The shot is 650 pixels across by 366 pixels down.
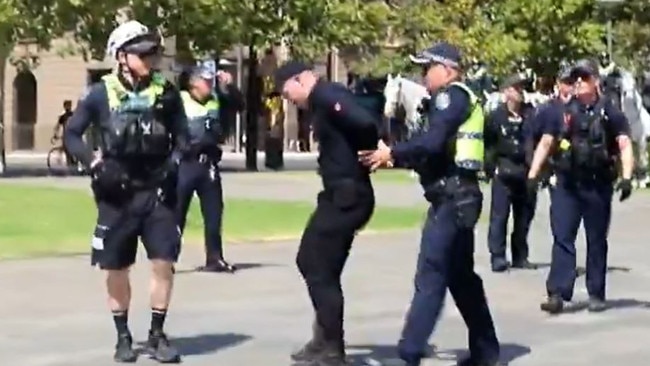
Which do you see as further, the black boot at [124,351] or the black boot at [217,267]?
the black boot at [217,267]

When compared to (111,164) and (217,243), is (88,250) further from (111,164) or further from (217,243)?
(111,164)

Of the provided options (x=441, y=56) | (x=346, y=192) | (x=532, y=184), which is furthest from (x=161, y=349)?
(x=532, y=184)

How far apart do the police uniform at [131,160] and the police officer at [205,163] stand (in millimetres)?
4190

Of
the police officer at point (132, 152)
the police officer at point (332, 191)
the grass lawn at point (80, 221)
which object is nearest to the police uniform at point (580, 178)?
the police officer at point (332, 191)

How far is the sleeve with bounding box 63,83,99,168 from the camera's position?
33.2 feet

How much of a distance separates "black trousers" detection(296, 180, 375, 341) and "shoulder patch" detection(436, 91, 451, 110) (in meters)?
0.74

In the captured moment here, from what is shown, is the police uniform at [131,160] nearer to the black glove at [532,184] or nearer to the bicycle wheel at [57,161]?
the black glove at [532,184]

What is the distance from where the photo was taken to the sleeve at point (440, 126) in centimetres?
964

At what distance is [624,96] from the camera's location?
104 ft

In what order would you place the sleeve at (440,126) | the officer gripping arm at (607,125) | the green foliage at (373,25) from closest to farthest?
the sleeve at (440,126) → the officer gripping arm at (607,125) → the green foliage at (373,25)

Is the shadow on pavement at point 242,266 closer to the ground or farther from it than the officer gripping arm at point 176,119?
closer to the ground

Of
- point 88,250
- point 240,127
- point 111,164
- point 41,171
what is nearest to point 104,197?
point 111,164

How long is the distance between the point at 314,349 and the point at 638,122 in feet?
76.3

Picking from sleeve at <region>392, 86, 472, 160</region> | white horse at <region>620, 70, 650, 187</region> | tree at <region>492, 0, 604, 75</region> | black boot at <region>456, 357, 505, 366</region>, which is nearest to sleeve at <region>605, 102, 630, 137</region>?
black boot at <region>456, 357, 505, 366</region>
